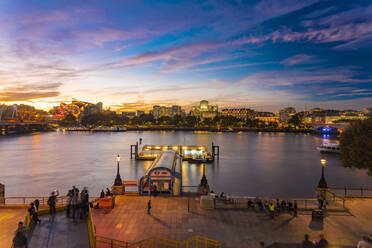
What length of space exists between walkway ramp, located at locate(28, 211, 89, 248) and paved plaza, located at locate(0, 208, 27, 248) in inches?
41.1

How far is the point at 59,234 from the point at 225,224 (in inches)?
328

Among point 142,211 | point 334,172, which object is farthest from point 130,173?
point 334,172

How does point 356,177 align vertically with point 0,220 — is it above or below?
below

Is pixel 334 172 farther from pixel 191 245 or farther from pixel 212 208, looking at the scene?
pixel 191 245

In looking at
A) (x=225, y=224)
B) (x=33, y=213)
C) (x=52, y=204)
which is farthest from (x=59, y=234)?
(x=225, y=224)

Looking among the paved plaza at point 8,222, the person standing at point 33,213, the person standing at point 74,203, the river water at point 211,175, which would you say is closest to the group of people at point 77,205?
the person standing at point 74,203

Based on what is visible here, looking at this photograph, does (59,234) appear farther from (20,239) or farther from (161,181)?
(161,181)

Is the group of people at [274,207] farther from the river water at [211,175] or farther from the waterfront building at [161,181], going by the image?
the river water at [211,175]

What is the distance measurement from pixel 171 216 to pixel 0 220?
946 centimetres

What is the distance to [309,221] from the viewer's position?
14352 millimetres

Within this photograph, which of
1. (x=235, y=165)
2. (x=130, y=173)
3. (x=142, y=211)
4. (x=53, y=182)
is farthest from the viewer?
(x=235, y=165)

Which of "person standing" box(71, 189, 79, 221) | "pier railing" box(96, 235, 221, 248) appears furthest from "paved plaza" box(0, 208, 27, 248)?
"pier railing" box(96, 235, 221, 248)

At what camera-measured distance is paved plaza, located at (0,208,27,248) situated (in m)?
11.9

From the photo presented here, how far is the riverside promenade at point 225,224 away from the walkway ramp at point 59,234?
83 cm
